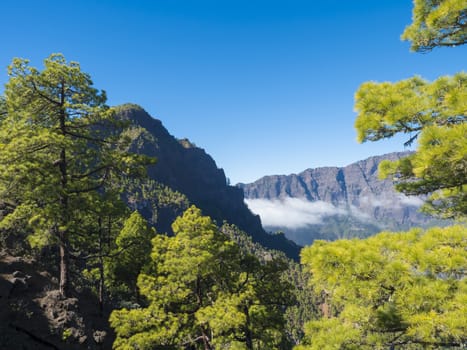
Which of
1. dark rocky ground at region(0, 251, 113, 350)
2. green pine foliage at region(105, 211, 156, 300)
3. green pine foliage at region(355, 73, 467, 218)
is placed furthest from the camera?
green pine foliage at region(105, 211, 156, 300)

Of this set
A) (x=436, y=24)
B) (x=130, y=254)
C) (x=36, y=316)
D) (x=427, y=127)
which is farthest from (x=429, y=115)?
(x=130, y=254)

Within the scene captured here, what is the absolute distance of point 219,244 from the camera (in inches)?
555

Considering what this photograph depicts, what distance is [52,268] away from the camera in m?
20.0

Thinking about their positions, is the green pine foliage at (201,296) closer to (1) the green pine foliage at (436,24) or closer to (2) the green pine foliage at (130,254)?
(2) the green pine foliage at (130,254)

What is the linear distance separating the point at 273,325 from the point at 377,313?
10.2m

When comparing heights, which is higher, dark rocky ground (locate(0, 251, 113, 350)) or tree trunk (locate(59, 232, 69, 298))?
tree trunk (locate(59, 232, 69, 298))

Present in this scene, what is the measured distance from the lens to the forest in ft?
18.9

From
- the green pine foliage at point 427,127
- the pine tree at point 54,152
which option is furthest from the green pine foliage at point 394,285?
the pine tree at point 54,152

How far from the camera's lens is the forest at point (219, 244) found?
18.9 feet

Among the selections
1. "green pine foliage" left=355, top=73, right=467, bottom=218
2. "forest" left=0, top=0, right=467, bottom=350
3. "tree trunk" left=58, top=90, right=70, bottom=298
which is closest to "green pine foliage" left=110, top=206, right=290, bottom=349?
"forest" left=0, top=0, right=467, bottom=350

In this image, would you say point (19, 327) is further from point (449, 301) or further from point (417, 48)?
point (417, 48)

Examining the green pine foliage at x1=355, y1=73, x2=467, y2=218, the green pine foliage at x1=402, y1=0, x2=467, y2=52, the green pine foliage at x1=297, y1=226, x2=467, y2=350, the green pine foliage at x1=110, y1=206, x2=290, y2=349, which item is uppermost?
the green pine foliage at x1=402, y1=0, x2=467, y2=52

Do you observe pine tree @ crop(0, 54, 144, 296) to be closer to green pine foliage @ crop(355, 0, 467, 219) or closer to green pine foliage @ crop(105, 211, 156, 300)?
green pine foliage @ crop(105, 211, 156, 300)

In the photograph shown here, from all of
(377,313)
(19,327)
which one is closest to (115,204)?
(19,327)
